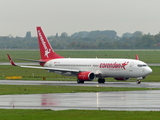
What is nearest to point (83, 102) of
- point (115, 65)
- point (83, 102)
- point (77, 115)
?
point (83, 102)

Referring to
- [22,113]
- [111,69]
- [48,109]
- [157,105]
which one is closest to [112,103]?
[157,105]

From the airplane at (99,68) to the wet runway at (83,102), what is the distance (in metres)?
19.6

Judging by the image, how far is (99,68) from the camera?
227 feet

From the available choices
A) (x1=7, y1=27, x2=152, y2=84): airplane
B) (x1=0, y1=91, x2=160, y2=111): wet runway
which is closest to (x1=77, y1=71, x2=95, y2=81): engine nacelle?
(x1=7, y1=27, x2=152, y2=84): airplane

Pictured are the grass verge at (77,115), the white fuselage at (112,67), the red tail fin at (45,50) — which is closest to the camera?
the grass verge at (77,115)

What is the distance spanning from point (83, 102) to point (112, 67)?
28.0 metres

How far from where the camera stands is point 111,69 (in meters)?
67.8

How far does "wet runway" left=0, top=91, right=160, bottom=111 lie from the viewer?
36.6 meters

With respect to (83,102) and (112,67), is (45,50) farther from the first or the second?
(83,102)

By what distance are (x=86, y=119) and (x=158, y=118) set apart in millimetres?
4425

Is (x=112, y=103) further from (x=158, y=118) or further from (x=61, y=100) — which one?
(x=158, y=118)

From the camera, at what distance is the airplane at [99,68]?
66312 millimetres

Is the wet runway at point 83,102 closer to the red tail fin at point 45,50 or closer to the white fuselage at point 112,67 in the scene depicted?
the white fuselage at point 112,67

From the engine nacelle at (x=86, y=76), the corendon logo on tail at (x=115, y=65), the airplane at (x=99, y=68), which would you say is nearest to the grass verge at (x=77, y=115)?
the airplane at (x=99, y=68)
